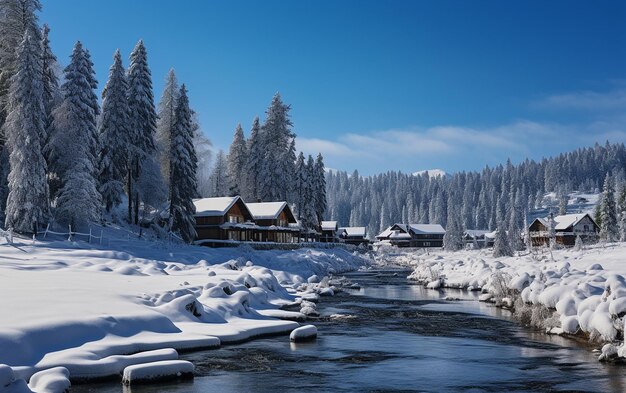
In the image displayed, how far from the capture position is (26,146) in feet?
131

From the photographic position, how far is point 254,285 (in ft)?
98.9

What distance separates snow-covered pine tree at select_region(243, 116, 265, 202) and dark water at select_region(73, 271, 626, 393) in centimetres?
5906

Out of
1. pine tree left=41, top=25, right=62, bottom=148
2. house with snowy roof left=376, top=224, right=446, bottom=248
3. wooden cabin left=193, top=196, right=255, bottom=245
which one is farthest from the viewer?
house with snowy roof left=376, top=224, right=446, bottom=248

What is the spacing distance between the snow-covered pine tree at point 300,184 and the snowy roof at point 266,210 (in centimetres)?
1052

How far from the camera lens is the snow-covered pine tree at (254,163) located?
272 feet

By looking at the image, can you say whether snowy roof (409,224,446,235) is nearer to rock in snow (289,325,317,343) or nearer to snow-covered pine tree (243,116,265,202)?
snow-covered pine tree (243,116,265,202)

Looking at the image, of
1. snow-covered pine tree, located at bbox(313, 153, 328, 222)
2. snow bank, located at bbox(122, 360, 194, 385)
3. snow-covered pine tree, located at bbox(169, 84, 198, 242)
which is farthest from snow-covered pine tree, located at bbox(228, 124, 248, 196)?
snow bank, located at bbox(122, 360, 194, 385)

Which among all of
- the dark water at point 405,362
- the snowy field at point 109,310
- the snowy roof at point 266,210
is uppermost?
the snowy roof at point 266,210

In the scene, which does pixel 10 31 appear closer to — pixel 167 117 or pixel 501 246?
pixel 167 117

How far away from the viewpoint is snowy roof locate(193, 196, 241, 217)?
225 ft

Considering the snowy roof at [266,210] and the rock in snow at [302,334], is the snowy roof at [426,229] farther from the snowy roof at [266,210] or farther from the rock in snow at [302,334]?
the rock in snow at [302,334]

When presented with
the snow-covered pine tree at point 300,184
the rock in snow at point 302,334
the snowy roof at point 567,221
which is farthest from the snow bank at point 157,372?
the snowy roof at point 567,221

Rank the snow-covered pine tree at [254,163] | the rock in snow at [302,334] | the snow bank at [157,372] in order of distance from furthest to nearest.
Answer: the snow-covered pine tree at [254,163] → the rock in snow at [302,334] → the snow bank at [157,372]

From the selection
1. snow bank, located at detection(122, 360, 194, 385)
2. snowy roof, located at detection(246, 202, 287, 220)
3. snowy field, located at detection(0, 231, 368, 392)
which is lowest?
snow bank, located at detection(122, 360, 194, 385)
